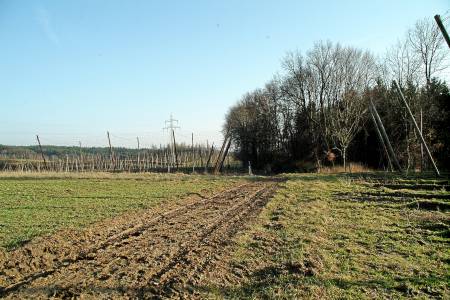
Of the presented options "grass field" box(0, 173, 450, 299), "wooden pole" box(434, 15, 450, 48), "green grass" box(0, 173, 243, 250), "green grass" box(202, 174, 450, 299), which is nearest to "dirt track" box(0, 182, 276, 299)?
"grass field" box(0, 173, 450, 299)

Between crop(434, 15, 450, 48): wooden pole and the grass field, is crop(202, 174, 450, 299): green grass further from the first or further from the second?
crop(434, 15, 450, 48): wooden pole

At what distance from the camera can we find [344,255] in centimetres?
713

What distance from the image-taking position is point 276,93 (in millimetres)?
53938

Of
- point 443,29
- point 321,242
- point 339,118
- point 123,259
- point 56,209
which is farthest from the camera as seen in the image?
point 339,118

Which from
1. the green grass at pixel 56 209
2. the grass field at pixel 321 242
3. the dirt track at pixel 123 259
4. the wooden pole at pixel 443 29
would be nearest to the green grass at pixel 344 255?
the grass field at pixel 321 242

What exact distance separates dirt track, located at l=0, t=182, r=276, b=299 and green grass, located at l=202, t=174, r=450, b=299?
611 mm

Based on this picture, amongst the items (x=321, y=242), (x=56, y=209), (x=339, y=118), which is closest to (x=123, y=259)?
(x=321, y=242)

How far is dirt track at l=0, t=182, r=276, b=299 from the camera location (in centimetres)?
557

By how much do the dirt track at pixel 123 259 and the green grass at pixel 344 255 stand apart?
2.00ft

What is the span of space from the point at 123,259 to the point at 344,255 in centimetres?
396

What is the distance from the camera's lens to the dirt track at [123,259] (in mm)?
5574

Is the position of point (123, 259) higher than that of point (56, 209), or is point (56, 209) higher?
point (56, 209)

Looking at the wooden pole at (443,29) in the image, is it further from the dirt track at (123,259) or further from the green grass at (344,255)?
the dirt track at (123,259)

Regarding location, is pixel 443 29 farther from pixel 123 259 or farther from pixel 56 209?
pixel 56 209
